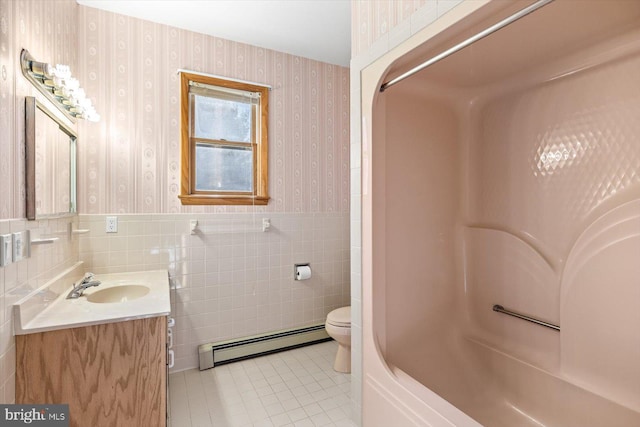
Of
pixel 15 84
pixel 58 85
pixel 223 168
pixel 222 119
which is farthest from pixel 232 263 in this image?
pixel 15 84

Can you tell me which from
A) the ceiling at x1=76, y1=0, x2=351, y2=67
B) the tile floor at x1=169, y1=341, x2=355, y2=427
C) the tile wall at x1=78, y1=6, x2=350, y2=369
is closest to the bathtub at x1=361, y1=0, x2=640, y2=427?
the tile floor at x1=169, y1=341, x2=355, y2=427

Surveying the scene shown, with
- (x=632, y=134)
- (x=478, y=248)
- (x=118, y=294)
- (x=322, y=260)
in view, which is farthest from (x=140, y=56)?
(x=632, y=134)

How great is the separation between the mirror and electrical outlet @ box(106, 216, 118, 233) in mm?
233

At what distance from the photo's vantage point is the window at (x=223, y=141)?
2.48m

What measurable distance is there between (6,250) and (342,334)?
1865 mm

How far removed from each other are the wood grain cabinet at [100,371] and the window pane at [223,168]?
1.34 m

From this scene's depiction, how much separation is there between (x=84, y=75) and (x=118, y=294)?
1492 mm

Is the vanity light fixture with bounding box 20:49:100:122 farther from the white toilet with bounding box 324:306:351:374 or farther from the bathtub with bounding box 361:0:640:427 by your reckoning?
the white toilet with bounding box 324:306:351:374

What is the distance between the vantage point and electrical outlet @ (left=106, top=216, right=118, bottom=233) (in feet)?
7.34

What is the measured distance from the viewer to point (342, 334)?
7.53 feet

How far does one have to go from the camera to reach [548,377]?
1629 millimetres

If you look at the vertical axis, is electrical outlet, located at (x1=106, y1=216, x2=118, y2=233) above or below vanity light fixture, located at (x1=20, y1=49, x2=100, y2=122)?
below

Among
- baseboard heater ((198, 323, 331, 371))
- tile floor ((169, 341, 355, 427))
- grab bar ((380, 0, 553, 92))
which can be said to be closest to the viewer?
grab bar ((380, 0, 553, 92))

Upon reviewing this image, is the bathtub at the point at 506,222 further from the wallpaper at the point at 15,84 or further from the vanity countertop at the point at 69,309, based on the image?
the wallpaper at the point at 15,84
